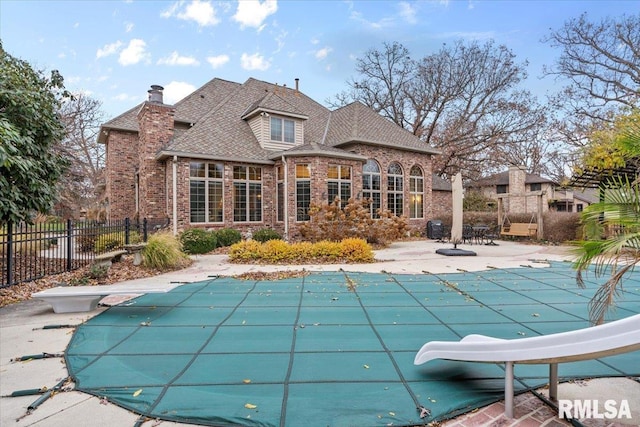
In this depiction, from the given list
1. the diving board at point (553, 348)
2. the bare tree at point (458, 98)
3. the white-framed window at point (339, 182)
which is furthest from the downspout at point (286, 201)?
the bare tree at point (458, 98)

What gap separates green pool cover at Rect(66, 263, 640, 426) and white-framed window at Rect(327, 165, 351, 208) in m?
8.47

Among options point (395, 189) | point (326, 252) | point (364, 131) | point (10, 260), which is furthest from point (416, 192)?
point (10, 260)

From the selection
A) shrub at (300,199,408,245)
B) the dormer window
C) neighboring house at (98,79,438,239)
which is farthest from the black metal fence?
the dormer window

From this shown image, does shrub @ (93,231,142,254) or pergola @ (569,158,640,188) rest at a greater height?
pergola @ (569,158,640,188)

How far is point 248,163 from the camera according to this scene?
14.3 metres

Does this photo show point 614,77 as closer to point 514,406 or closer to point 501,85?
point 501,85

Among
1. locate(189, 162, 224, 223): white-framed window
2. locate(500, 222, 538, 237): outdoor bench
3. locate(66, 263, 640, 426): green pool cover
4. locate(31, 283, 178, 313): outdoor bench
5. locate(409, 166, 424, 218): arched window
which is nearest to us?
locate(66, 263, 640, 426): green pool cover

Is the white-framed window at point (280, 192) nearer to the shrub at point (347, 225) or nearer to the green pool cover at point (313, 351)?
the shrub at point (347, 225)

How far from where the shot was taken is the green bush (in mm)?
11062

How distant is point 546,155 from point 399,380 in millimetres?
27488

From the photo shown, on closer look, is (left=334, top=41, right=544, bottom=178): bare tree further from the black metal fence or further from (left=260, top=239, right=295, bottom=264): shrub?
the black metal fence

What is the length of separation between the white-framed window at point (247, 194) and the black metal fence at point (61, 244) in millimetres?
3024

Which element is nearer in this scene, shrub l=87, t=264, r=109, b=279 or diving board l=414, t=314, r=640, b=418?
diving board l=414, t=314, r=640, b=418

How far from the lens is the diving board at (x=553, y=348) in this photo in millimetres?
1611
